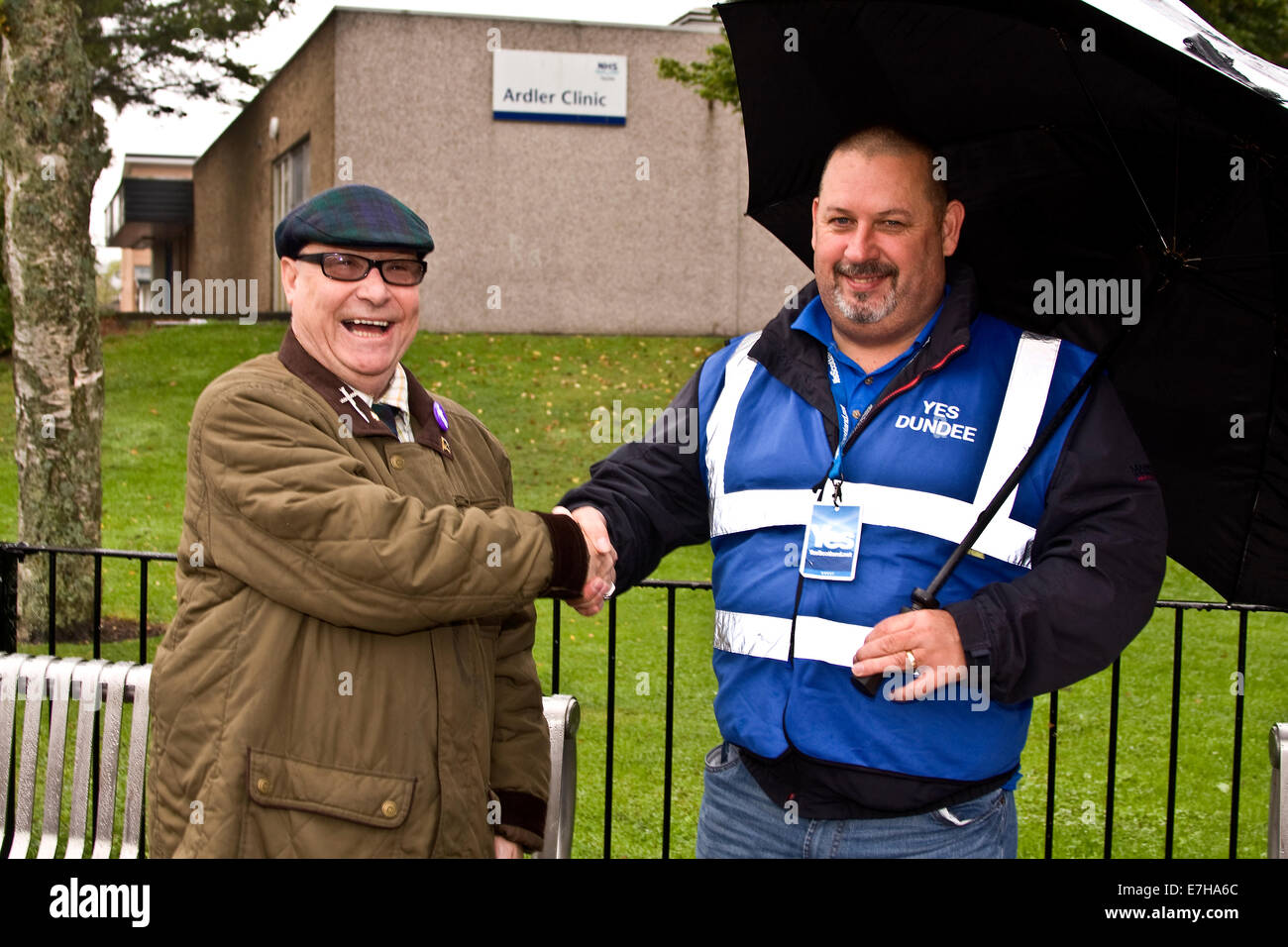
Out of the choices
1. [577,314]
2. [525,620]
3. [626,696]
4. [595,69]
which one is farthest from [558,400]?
[525,620]

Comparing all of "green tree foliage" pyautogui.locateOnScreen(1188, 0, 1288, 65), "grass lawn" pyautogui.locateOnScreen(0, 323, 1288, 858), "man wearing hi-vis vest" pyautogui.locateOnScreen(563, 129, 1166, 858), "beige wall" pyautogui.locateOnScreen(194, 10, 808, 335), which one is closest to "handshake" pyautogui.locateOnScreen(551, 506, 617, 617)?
"man wearing hi-vis vest" pyautogui.locateOnScreen(563, 129, 1166, 858)

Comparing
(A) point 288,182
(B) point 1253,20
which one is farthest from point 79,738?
(A) point 288,182

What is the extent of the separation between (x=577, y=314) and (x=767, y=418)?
21.2m

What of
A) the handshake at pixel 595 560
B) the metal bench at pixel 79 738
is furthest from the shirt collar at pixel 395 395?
the metal bench at pixel 79 738

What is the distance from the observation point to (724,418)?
119 inches

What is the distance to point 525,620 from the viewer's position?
10.3 ft

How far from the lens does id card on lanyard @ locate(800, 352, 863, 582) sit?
2.79 metres

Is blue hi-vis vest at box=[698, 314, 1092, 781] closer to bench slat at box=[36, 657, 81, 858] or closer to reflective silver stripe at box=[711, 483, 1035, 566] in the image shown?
reflective silver stripe at box=[711, 483, 1035, 566]

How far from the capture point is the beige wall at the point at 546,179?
22766 millimetres

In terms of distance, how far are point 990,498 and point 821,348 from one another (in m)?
0.55

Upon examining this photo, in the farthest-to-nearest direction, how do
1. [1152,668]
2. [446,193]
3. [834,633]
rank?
[446,193] → [1152,668] → [834,633]

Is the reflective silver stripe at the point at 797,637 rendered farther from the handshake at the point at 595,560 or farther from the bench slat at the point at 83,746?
the bench slat at the point at 83,746
